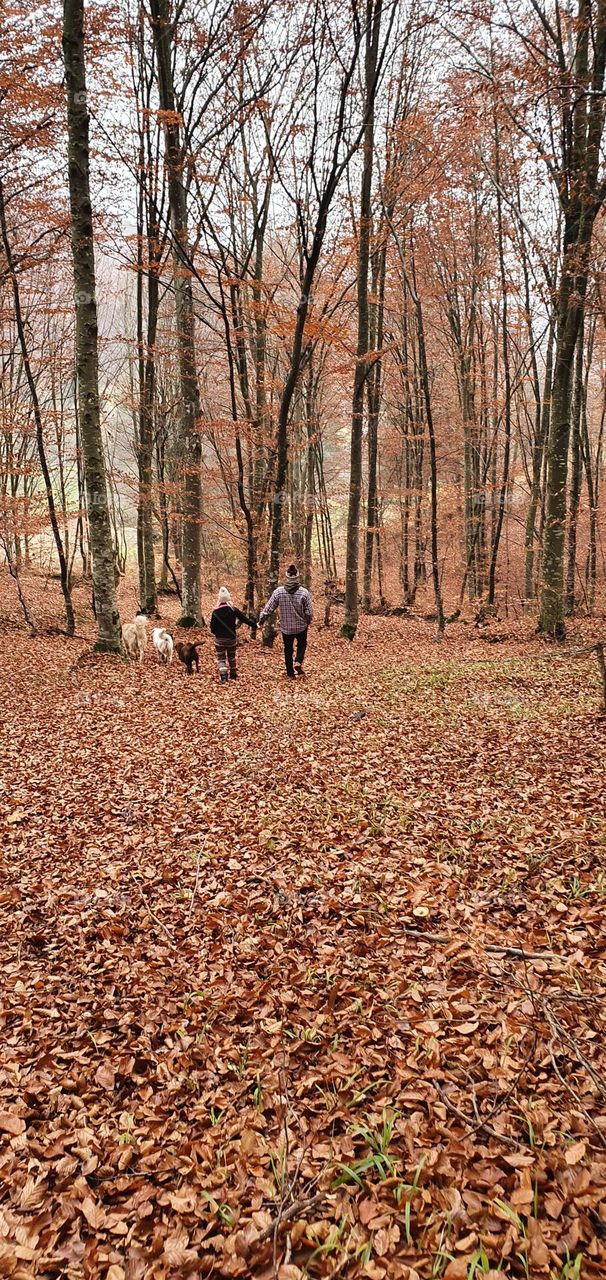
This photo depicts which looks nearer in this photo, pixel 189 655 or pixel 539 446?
pixel 189 655

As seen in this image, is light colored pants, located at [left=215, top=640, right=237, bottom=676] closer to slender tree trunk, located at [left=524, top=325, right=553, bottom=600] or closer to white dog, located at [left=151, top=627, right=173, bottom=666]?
white dog, located at [left=151, top=627, right=173, bottom=666]

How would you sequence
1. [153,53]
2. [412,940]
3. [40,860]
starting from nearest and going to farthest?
A: [412,940] → [40,860] → [153,53]

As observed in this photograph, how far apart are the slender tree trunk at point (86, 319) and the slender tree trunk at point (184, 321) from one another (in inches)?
106

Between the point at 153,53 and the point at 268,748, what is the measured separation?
19781 millimetres

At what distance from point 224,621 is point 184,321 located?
388 inches

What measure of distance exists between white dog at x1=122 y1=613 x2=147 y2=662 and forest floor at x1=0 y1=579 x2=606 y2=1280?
15.9 ft

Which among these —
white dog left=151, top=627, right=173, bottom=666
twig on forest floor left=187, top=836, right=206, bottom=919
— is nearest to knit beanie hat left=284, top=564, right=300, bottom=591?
white dog left=151, top=627, right=173, bottom=666

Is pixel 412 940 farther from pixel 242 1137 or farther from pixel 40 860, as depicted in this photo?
pixel 40 860

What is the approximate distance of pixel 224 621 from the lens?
11.4 meters

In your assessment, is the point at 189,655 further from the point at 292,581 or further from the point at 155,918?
the point at 155,918

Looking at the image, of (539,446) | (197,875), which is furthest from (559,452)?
(197,875)

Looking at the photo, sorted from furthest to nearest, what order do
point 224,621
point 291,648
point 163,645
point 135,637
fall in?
point 163,645
point 135,637
point 291,648
point 224,621

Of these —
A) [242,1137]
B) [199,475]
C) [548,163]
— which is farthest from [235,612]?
[548,163]

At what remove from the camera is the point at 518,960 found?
386cm
